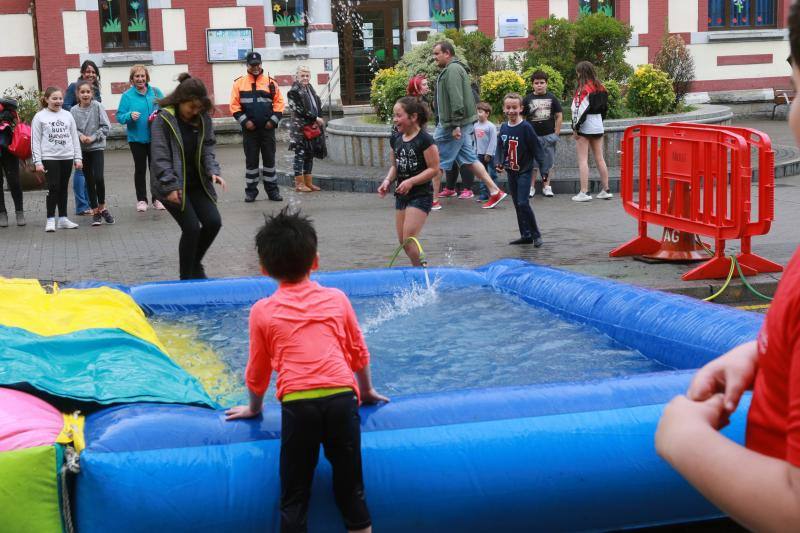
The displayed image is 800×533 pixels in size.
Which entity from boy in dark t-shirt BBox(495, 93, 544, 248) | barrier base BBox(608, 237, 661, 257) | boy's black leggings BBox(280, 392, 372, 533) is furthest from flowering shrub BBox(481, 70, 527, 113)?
boy's black leggings BBox(280, 392, 372, 533)

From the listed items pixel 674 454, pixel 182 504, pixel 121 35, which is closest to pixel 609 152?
pixel 121 35

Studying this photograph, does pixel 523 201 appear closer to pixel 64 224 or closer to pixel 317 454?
pixel 64 224

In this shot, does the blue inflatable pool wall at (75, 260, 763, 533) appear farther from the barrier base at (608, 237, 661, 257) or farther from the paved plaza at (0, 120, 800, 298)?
the barrier base at (608, 237, 661, 257)

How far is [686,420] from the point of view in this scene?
166cm

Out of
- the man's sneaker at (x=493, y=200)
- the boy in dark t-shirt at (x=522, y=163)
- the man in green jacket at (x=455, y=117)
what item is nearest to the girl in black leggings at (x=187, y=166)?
the boy in dark t-shirt at (x=522, y=163)

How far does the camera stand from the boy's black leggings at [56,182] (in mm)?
13047

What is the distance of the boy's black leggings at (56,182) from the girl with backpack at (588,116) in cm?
649

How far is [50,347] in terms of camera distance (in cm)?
551

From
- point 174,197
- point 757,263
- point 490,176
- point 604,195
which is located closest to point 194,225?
point 174,197

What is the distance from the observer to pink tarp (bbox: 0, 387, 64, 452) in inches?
159

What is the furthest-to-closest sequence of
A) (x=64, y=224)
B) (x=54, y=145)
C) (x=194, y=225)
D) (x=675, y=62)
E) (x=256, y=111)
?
(x=675, y=62) < (x=256, y=111) < (x=64, y=224) < (x=54, y=145) < (x=194, y=225)

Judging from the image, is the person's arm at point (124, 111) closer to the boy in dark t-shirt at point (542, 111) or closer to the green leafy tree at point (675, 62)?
the boy in dark t-shirt at point (542, 111)

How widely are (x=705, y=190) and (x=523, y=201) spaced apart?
2111 millimetres

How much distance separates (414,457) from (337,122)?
622 inches
